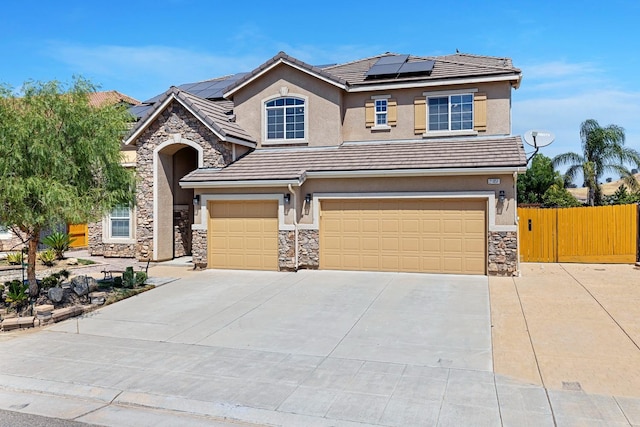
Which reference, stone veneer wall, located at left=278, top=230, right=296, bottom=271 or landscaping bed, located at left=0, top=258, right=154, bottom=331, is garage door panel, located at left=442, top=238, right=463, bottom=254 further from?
landscaping bed, located at left=0, top=258, right=154, bottom=331

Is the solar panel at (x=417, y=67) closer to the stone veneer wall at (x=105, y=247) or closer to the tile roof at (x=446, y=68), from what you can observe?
the tile roof at (x=446, y=68)

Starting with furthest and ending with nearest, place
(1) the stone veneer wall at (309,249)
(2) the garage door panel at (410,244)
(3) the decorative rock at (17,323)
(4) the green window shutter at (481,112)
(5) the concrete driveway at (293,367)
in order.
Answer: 1. (4) the green window shutter at (481,112)
2. (1) the stone veneer wall at (309,249)
3. (2) the garage door panel at (410,244)
4. (3) the decorative rock at (17,323)
5. (5) the concrete driveway at (293,367)

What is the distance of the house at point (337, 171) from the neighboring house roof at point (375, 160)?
0.18 feet

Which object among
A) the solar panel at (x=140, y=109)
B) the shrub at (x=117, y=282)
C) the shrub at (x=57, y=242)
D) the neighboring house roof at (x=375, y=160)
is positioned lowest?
the shrub at (x=117, y=282)

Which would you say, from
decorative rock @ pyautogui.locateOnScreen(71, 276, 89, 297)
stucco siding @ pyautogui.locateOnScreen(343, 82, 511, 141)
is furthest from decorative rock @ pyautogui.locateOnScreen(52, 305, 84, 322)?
stucco siding @ pyautogui.locateOnScreen(343, 82, 511, 141)

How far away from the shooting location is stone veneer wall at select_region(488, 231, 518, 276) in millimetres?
14143

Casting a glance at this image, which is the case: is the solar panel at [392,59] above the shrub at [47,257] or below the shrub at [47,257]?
above

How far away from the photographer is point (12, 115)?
10094mm

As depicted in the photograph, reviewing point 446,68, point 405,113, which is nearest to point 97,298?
point 405,113

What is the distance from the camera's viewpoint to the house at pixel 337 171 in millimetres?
14633

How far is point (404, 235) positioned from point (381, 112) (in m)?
5.15

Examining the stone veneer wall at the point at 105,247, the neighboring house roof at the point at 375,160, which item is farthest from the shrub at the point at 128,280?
the stone veneer wall at the point at 105,247

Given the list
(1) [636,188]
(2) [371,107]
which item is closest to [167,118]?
(2) [371,107]

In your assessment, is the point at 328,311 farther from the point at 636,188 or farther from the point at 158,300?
the point at 636,188
